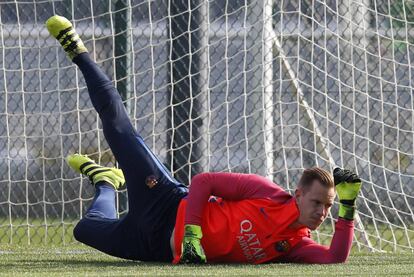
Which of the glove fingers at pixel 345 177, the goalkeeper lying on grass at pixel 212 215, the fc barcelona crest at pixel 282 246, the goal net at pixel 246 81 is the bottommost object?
the fc barcelona crest at pixel 282 246

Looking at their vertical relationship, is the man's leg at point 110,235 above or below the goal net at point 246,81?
below

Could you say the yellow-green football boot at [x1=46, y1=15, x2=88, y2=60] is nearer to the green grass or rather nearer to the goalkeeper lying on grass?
the goalkeeper lying on grass

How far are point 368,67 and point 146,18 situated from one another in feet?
6.54

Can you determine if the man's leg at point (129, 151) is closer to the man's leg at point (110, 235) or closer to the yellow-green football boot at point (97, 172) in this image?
the man's leg at point (110, 235)

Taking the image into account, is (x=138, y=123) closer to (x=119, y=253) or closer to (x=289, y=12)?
(x=289, y=12)

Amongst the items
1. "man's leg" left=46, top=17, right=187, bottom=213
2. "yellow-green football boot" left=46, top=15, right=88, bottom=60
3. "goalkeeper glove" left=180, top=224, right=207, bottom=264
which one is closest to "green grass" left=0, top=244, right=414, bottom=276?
"goalkeeper glove" left=180, top=224, right=207, bottom=264

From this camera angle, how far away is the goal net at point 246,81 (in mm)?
8617

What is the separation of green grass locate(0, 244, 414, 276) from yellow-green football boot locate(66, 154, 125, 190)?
48cm

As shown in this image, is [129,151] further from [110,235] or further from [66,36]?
[66,36]

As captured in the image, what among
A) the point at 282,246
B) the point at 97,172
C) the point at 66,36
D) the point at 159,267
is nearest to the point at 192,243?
the point at 159,267

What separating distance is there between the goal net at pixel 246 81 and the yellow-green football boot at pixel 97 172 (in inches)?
55.0

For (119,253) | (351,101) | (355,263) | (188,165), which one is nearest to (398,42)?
(351,101)

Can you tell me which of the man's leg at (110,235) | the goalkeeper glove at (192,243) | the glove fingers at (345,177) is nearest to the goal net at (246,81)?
the man's leg at (110,235)

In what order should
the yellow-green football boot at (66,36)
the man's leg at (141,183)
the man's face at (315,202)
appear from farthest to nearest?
the yellow-green football boot at (66,36) < the man's leg at (141,183) < the man's face at (315,202)
